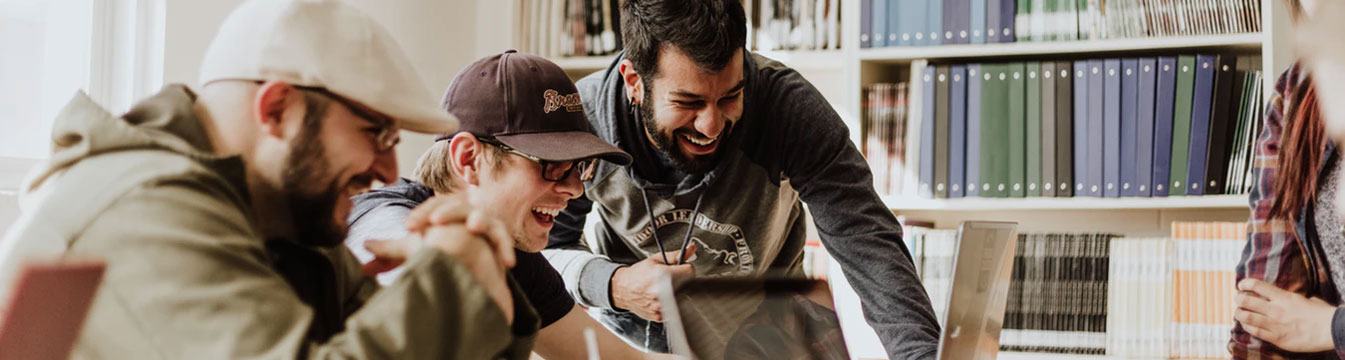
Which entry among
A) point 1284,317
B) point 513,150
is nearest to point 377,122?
point 513,150

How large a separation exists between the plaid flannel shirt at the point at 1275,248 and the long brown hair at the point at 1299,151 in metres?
0.01

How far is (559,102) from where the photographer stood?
1.40 m

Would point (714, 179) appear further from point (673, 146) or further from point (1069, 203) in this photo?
point (1069, 203)

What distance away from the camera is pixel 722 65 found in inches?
63.4

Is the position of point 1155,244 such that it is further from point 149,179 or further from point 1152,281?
point 149,179

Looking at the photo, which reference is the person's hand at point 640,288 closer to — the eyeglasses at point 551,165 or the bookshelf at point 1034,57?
the eyeglasses at point 551,165

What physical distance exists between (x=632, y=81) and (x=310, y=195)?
1.04 m

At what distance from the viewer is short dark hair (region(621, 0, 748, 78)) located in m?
1.60

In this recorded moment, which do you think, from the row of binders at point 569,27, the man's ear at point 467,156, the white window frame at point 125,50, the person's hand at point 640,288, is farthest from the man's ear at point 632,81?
the row of binders at point 569,27

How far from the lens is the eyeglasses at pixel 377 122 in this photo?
73cm

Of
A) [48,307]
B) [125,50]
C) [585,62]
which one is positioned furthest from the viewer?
[585,62]

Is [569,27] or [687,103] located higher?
[569,27]

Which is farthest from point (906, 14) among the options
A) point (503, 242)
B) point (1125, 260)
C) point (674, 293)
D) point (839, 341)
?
point (503, 242)

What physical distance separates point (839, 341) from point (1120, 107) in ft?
5.29
